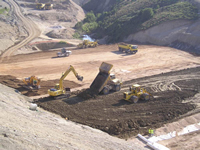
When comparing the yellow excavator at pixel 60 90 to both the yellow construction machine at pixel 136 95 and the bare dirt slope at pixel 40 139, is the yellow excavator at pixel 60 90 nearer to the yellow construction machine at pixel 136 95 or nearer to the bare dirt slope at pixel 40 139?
the yellow construction machine at pixel 136 95

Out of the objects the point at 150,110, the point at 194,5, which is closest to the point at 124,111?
the point at 150,110

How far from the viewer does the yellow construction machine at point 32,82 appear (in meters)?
23.9

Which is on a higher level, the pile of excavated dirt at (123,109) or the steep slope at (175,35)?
the steep slope at (175,35)

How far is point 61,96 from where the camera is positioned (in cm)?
2145

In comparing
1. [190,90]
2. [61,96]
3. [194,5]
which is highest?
[194,5]

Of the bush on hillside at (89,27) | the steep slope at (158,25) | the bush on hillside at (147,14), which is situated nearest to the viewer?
the steep slope at (158,25)

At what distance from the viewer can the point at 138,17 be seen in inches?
2169

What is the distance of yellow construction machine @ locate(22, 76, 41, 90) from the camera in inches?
941

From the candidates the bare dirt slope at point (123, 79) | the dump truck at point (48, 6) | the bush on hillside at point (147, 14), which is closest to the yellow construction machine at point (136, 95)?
the bare dirt slope at point (123, 79)

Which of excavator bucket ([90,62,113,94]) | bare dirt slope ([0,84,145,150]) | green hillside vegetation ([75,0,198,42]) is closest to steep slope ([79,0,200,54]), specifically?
green hillside vegetation ([75,0,198,42])

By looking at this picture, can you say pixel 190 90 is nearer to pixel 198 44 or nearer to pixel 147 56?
pixel 147 56

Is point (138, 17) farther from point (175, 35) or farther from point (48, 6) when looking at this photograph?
point (48, 6)

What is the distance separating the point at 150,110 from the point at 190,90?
22.3 ft

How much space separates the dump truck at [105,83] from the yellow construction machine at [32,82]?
225 inches
